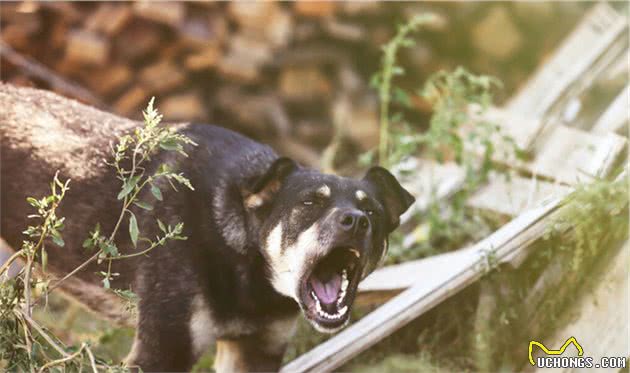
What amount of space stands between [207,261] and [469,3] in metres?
4.02

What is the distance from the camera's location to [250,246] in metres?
3.04

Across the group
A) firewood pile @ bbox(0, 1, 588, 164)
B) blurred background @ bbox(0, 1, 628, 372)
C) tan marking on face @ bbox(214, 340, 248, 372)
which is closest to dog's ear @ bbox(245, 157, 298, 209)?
tan marking on face @ bbox(214, 340, 248, 372)

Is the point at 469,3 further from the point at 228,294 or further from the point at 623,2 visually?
the point at 228,294

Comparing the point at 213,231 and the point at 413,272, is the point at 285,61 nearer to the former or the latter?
the point at 413,272

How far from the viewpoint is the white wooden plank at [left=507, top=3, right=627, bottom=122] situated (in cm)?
491

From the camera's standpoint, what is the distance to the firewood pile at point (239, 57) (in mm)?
5492

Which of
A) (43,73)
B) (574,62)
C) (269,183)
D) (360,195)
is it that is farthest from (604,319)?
(43,73)

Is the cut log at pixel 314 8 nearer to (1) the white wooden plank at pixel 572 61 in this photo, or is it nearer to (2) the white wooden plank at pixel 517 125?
(1) the white wooden plank at pixel 572 61

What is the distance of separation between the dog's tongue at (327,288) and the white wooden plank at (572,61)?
222 centimetres

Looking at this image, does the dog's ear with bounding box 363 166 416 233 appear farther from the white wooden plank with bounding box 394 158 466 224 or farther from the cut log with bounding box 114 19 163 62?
the cut log with bounding box 114 19 163 62

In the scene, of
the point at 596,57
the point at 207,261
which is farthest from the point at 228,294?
the point at 596,57

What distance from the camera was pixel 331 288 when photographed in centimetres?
292

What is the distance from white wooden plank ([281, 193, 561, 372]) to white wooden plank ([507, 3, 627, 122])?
151 centimetres

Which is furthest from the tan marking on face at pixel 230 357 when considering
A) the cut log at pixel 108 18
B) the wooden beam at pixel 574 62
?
the cut log at pixel 108 18
